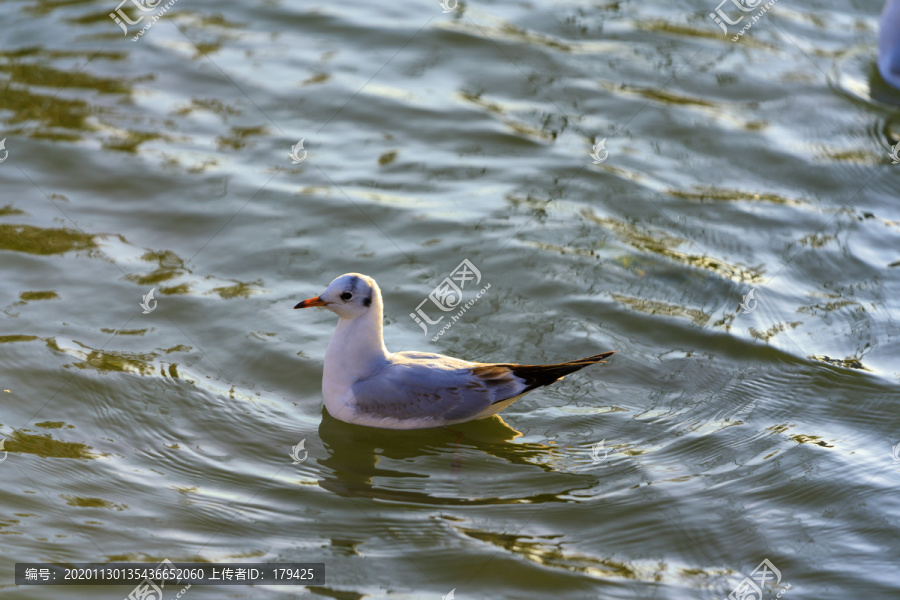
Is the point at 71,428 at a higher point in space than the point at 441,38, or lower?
lower

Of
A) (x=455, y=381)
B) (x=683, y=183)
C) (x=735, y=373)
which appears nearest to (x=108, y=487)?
(x=455, y=381)

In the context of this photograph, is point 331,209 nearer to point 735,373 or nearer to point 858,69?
point 735,373

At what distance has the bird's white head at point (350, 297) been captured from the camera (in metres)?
6.77

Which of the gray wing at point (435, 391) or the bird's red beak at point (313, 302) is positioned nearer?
the bird's red beak at point (313, 302)

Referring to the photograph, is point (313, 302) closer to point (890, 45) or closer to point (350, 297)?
point (350, 297)

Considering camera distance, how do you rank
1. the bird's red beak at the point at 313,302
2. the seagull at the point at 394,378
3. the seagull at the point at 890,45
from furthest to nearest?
the seagull at the point at 890,45, the seagull at the point at 394,378, the bird's red beak at the point at 313,302

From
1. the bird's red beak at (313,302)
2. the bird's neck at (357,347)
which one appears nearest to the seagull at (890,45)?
the bird's neck at (357,347)

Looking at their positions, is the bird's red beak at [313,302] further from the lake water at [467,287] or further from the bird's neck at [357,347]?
the lake water at [467,287]

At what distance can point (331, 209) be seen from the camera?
9.33 metres

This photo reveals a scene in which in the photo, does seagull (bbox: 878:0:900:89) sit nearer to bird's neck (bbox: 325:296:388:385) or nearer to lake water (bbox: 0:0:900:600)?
lake water (bbox: 0:0:900:600)

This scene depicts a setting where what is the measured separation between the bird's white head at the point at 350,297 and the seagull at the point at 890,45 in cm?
806

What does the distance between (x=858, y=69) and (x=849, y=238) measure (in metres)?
3.97

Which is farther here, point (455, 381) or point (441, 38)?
point (441, 38)

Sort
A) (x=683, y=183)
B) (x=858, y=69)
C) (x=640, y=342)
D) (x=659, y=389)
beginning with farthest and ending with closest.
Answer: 1. (x=858, y=69)
2. (x=683, y=183)
3. (x=640, y=342)
4. (x=659, y=389)
